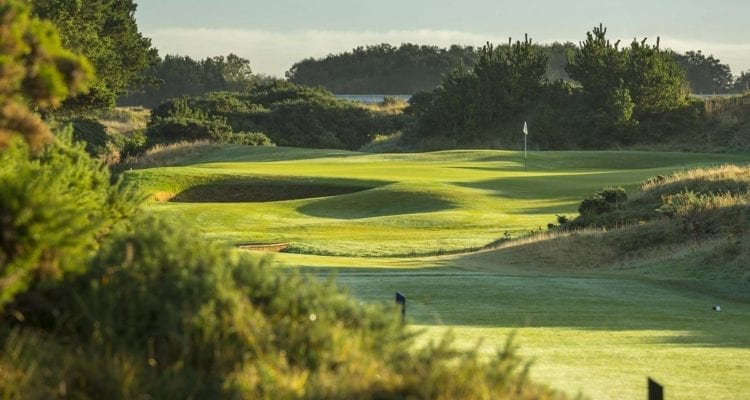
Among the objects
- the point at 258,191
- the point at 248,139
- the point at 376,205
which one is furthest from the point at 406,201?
the point at 248,139

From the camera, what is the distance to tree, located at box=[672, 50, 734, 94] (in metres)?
157

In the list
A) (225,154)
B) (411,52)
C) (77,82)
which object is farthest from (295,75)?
(77,82)

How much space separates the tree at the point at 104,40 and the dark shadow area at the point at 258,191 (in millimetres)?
21470

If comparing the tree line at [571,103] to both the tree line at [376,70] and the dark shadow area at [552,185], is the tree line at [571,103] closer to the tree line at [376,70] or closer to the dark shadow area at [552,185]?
the dark shadow area at [552,185]

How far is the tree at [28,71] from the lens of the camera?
793cm

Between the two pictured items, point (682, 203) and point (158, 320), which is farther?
point (682, 203)

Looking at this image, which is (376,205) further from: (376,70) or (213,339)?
(376,70)

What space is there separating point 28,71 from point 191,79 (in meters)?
152

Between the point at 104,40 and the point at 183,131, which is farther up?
the point at 104,40

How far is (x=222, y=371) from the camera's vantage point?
25.0ft

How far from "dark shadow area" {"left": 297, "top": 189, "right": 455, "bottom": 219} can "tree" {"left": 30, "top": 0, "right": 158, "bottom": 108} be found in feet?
91.0

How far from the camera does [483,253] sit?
28266 mm

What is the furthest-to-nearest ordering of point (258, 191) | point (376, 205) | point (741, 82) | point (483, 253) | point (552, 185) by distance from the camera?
1. point (741, 82)
2. point (258, 191)
3. point (552, 185)
4. point (376, 205)
5. point (483, 253)

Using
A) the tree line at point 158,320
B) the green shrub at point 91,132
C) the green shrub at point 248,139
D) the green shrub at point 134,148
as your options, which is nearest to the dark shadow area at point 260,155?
the green shrub at point 134,148
